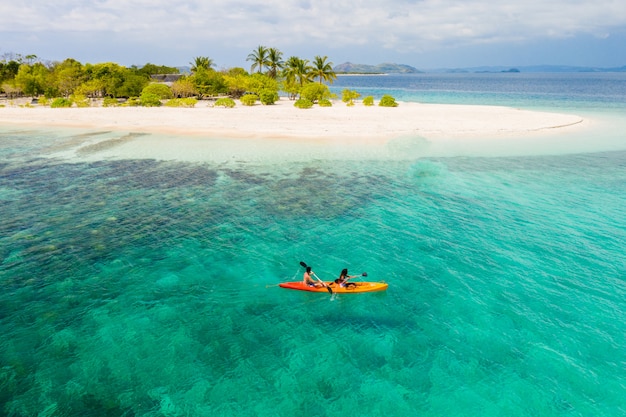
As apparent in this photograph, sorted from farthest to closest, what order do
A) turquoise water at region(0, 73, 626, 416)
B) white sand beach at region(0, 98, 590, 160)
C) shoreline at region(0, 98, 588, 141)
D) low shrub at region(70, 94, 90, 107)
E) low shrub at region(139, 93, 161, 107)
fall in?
low shrub at region(139, 93, 161, 107) < low shrub at region(70, 94, 90, 107) < shoreline at region(0, 98, 588, 141) < white sand beach at region(0, 98, 590, 160) < turquoise water at region(0, 73, 626, 416)

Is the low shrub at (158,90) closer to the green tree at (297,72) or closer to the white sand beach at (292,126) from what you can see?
the white sand beach at (292,126)

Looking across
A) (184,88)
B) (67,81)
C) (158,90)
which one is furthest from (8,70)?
(184,88)

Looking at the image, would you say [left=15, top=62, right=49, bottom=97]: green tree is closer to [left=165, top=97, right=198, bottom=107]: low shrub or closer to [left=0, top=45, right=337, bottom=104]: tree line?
[left=0, top=45, right=337, bottom=104]: tree line

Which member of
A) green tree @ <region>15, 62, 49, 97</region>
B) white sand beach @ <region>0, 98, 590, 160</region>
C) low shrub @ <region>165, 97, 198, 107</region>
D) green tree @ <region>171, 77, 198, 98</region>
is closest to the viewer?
white sand beach @ <region>0, 98, 590, 160</region>

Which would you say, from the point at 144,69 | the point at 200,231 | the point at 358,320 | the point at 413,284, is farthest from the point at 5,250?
the point at 144,69

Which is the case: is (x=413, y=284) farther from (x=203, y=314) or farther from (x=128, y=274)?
(x=128, y=274)

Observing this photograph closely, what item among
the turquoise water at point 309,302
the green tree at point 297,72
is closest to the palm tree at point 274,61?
the green tree at point 297,72

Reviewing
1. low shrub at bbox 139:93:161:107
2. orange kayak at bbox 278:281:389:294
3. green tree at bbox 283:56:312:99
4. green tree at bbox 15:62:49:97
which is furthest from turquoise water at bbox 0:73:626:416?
green tree at bbox 283:56:312:99
